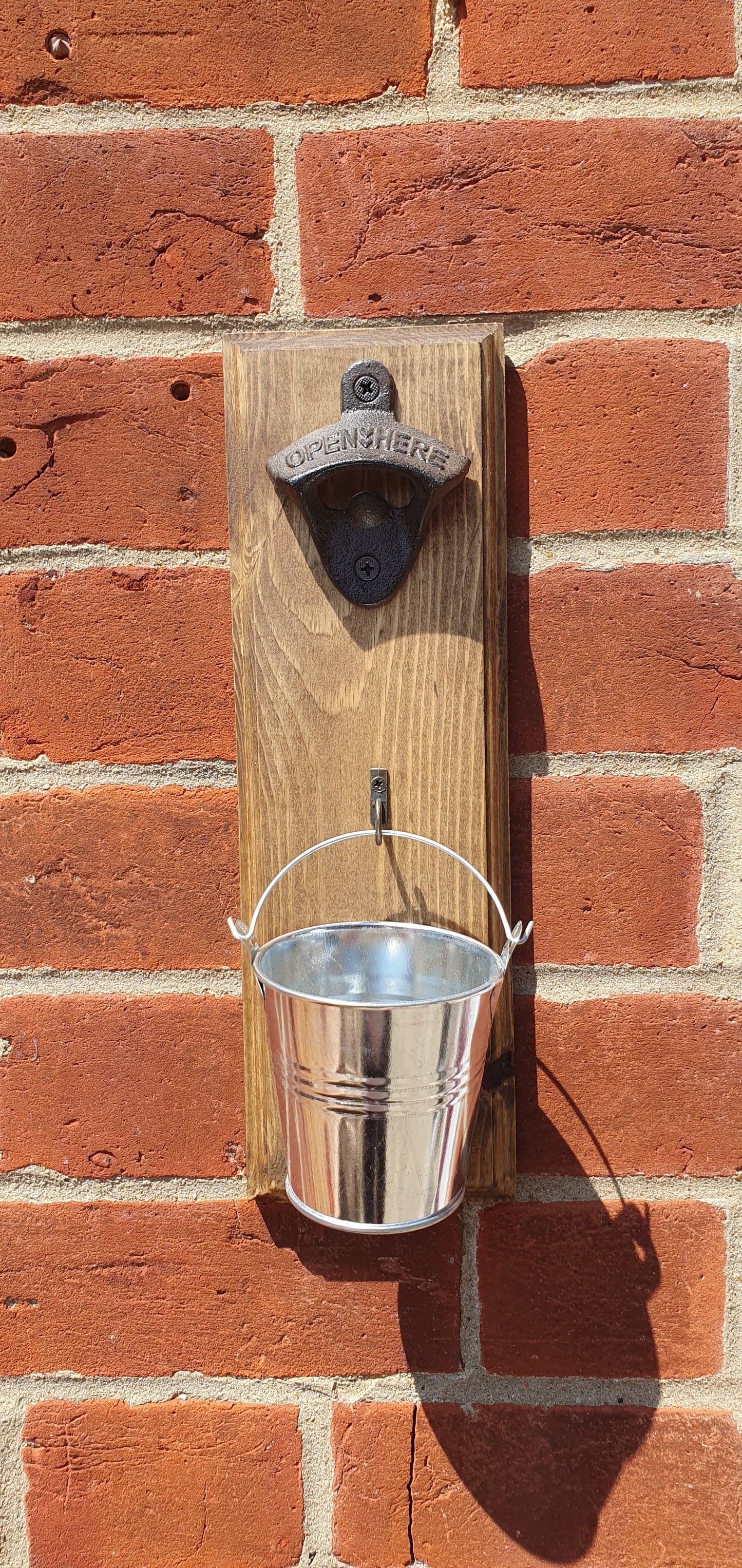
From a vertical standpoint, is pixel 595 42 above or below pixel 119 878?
above

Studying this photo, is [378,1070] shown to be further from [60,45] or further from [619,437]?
[60,45]

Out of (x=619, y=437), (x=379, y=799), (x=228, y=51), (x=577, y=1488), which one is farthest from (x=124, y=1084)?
(x=228, y=51)

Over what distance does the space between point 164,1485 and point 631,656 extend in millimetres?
522

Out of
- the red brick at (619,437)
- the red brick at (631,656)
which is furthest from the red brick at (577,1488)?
the red brick at (619,437)

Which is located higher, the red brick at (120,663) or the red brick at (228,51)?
the red brick at (228,51)

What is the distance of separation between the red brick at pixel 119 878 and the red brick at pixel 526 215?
0.28 m

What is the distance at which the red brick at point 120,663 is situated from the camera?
0.56 metres

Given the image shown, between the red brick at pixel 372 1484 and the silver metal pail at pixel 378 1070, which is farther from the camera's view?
the red brick at pixel 372 1484

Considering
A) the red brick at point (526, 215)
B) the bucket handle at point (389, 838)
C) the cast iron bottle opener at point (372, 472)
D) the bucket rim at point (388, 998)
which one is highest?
the red brick at point (526, 215)

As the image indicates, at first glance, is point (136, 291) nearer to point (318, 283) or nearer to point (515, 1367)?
point (318, 283)

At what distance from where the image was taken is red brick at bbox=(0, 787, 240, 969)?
1.86 ft

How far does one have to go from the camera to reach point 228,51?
528 millimetres

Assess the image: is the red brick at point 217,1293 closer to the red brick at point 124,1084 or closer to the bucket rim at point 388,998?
the red brick at point 124,1084

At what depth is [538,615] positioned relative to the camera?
548mm
